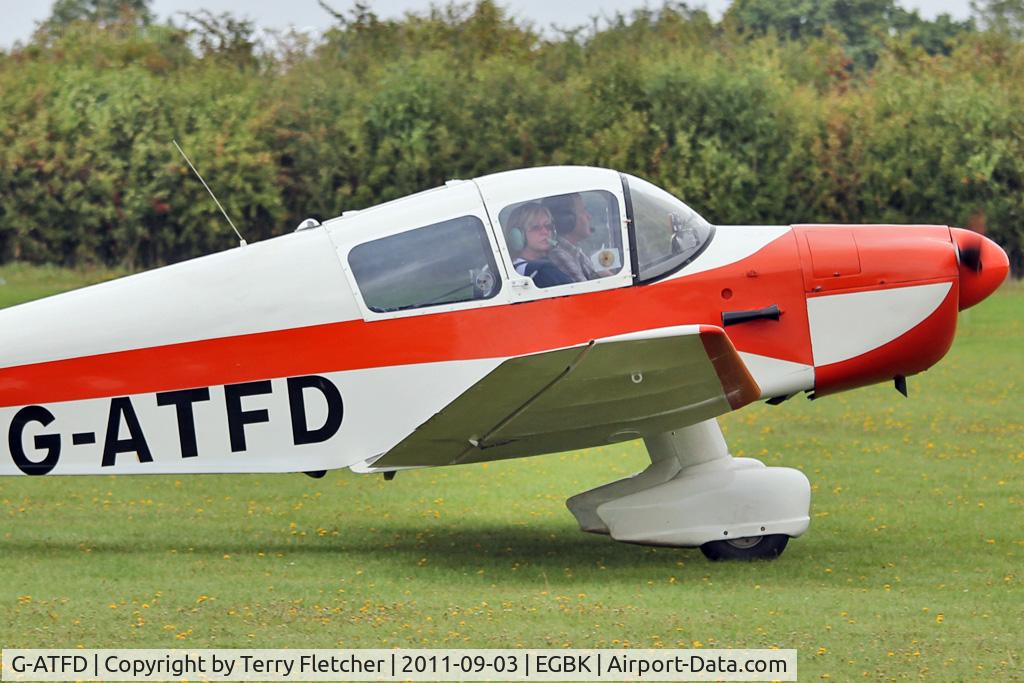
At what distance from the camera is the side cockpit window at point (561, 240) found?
30.8ft

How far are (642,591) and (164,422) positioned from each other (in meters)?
3.21

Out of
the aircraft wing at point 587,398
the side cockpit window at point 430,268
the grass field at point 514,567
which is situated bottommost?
the grass field at point 514,567

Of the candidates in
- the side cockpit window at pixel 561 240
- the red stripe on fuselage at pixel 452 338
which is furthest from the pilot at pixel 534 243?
the red stripe on fuselage at pixel 452 338

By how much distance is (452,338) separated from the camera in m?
9.42

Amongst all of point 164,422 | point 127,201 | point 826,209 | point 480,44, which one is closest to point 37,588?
point 164,422

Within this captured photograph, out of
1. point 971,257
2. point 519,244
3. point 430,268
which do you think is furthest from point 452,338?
point 971,257

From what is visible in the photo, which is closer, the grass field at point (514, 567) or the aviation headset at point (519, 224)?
the grass field at point (514, 567)

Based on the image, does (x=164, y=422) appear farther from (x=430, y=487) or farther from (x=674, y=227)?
(x=430, y=487)

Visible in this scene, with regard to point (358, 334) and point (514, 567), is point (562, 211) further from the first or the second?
point (514, 567)

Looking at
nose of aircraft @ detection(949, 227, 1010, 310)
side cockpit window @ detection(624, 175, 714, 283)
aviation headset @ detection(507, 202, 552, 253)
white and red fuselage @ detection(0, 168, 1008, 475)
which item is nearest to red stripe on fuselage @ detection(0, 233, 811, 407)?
white and red fuselage @ detection(0, 168, 1008, 475)

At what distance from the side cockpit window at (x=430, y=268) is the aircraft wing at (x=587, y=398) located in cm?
80

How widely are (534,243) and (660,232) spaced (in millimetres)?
824

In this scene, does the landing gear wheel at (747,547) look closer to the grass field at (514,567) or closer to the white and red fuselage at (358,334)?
the grass field at (514,567)

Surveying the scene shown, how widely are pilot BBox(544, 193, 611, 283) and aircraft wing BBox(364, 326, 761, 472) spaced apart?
0.83m
